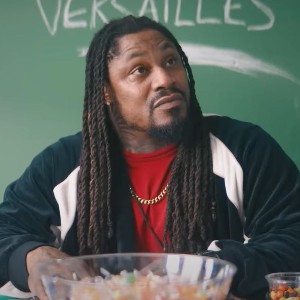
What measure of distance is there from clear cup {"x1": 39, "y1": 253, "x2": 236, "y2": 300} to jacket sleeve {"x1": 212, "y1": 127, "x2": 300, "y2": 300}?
1.15 feet

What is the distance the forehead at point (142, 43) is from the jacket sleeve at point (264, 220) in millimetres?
340

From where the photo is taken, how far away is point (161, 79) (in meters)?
1.58

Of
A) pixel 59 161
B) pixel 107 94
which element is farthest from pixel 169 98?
pixel 59 161

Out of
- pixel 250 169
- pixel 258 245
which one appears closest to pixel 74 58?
pixel 250 169

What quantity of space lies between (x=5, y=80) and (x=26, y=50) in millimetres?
145

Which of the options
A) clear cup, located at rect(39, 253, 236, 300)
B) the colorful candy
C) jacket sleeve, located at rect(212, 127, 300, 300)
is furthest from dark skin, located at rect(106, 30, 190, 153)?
clear cup, located at rect(39, 253, 236, 300)

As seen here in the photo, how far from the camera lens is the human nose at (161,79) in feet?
5.17

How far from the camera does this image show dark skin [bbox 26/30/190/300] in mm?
1582

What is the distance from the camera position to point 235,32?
2.14m

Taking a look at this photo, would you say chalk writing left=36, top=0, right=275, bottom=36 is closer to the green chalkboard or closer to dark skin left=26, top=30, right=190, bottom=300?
the green chalkboard

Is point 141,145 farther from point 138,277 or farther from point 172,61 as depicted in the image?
point 138,277

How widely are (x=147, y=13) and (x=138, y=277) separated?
5.31 ft

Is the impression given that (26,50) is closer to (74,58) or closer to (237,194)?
(74,58)

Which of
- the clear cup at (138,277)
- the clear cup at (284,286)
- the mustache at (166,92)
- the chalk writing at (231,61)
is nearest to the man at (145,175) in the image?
the mustache at (166,92)
